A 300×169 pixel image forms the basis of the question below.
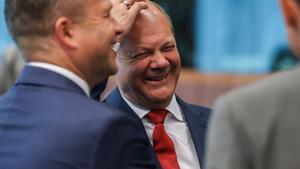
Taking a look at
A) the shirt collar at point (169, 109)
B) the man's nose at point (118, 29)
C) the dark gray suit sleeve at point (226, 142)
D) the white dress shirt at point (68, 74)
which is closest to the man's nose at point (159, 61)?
the shirt collar at point (169, 109)

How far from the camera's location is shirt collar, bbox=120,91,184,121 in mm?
2639

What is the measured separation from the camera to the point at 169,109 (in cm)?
267

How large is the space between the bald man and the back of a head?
526mm

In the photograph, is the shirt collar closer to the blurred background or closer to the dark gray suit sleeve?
the dark gray suit sleeve

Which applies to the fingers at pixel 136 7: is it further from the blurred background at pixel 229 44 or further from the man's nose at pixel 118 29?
the blurred background at pixel 229 44

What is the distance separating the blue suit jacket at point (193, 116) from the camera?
2598 mm

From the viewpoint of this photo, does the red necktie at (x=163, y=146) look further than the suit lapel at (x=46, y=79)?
Yes

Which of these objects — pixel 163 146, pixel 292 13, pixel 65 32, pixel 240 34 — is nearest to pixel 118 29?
pixel 65 32

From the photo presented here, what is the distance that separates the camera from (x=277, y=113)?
5.13 ft

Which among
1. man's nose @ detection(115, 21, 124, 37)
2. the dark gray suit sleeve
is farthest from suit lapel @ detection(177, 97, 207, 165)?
the dark gray suit sleeve

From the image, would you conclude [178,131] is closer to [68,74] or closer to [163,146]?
[163,146]

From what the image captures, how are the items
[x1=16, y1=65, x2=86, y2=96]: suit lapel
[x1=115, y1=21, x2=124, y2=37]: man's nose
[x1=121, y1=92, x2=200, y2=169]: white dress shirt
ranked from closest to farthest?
[x1=16, y1=65, x2=86, y2=96]: suit lapel, [x1=115, y1=21, x2=124, y2=37]: man's nose, [x1=121, y1=92, x2=200, y2=169]: white dress shirt

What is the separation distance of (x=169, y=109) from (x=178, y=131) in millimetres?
69

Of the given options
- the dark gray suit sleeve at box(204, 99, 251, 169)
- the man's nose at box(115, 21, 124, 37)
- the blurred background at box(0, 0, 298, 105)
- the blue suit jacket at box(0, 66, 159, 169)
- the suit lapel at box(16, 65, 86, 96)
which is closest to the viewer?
the dark gray suit sleeve at box(204, 99, 251, 169)
